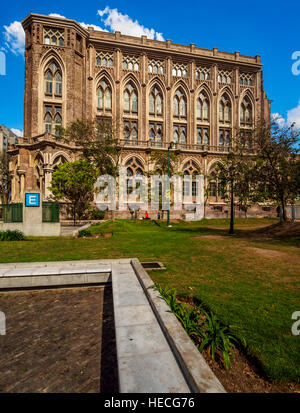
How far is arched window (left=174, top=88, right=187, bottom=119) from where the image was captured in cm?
3988

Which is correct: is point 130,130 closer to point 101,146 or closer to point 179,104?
point 179,104

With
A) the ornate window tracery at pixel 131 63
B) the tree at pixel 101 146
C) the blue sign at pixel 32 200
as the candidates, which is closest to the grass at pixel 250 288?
the blue sign at pixel 32 200

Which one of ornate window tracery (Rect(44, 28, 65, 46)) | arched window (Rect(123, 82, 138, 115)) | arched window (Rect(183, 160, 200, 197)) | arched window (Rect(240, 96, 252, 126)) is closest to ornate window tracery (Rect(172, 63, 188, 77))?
arched window (Rect(123, 82, 138, 115))

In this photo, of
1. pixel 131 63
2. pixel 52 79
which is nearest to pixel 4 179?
pixel 52 79

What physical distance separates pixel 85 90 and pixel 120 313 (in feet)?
129

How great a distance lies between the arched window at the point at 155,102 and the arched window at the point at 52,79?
15.3 metres

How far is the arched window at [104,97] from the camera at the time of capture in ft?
120

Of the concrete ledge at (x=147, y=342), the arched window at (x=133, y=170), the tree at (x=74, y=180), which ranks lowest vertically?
the concrete ledge at (x=147, y=342)

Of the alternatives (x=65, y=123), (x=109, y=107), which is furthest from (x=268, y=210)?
(x=65, y=123)

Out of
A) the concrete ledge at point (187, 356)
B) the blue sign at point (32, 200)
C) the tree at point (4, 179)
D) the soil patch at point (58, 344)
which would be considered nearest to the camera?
the concrete ledge at point (187, 356)

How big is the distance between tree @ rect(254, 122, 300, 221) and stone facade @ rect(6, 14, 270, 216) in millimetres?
14958

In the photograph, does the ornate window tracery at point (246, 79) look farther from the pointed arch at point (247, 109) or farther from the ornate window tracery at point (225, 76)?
the ornate window tracery at point (225, 76)
